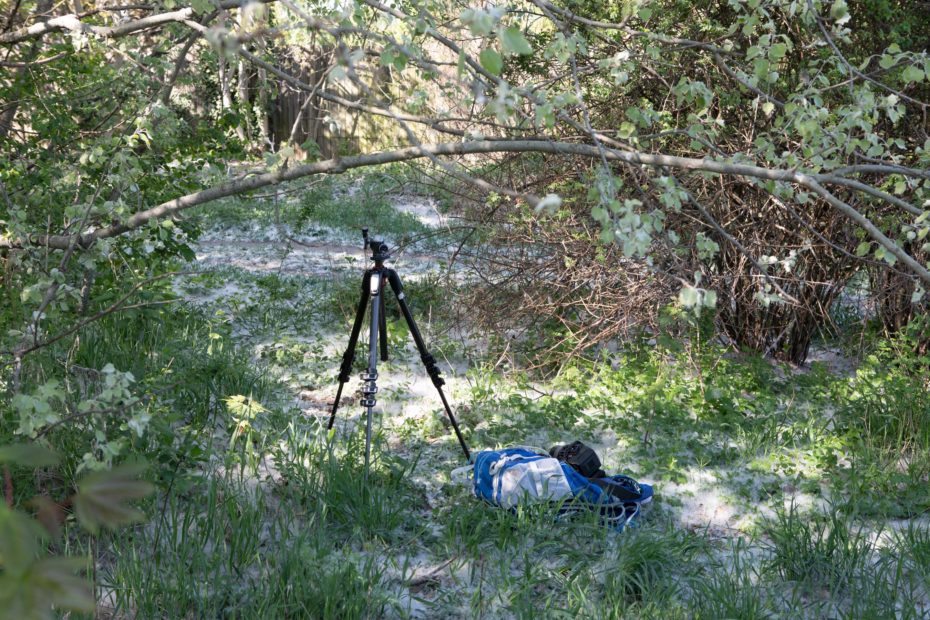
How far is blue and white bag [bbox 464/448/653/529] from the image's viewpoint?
3506 millimetres

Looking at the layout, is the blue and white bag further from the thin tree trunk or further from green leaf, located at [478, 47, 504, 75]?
green leaf, located at [478, 47, 504, 75]

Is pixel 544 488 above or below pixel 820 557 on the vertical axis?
above

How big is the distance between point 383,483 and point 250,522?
673 mm

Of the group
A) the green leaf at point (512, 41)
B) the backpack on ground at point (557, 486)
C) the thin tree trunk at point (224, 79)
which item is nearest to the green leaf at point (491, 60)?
the green leaf at point (512, 41)

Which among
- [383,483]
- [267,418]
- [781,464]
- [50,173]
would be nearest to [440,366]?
[267,418]

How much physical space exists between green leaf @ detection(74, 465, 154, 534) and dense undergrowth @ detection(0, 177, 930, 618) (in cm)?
147

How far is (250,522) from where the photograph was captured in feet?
10.1

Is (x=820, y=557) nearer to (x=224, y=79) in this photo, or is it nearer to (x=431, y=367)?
(x=431, y=367)

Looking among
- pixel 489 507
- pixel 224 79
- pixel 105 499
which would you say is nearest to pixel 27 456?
pixel 105 499

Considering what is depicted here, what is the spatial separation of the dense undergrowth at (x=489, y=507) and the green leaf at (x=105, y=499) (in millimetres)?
1472

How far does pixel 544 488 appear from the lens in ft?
11.5

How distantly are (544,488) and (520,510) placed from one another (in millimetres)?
205

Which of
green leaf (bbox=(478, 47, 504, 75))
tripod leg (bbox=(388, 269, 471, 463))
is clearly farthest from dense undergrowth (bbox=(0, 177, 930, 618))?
green leaf (bbox=(478, 47, 504, 75))

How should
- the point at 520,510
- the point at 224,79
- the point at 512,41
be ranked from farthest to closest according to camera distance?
the point at 224,79
the point at 520,510
the point at 512,41
